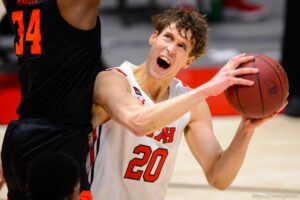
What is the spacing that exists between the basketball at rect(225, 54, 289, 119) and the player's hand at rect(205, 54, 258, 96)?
0.11 ft

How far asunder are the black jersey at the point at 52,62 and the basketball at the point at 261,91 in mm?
804

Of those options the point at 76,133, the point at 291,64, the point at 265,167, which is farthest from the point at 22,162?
the point at 291,64

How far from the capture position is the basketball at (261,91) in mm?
3344

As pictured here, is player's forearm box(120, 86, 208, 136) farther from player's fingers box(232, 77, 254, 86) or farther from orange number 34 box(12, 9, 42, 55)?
orange number 34 box(12, 9, 42, 55)

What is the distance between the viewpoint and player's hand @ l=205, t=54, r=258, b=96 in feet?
10.5

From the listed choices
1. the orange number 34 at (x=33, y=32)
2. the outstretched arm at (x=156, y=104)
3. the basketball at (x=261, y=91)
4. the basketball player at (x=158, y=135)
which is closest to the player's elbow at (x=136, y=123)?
the outstretched arm at (x=156, y=104)

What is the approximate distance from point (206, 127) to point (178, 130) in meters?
0.18

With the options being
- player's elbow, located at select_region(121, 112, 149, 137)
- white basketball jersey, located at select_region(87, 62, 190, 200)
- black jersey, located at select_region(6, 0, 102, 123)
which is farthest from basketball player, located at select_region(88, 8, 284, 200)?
player's elbow, located at select_region(121, 112, 149, 137)

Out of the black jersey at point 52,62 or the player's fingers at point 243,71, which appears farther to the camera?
the black jersey at point 52,62

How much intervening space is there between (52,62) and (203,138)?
1.07 m

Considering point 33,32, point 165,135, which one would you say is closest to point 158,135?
point 165,135

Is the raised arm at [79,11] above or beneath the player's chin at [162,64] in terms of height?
above

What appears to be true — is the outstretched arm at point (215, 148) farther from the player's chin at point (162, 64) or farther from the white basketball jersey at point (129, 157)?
the player's chin at point (162, 64)

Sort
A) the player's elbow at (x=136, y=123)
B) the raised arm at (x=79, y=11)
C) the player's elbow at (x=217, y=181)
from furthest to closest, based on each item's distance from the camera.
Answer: the player's elbow at (x=217, y=181) → the raised arm at (x=79, y=11) → the player's elbow at (x=136, y=123)
